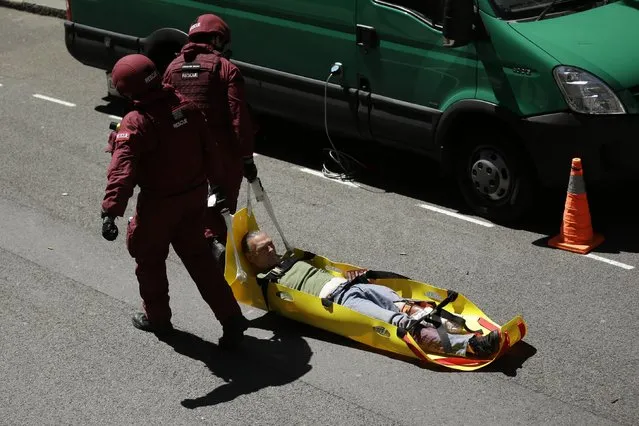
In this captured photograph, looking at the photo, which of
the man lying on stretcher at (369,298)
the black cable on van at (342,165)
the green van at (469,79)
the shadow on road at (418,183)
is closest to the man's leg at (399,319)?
the man lying on stretcher at (369,298)

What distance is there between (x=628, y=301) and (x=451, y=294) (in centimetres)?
126

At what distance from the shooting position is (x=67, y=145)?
10477 mm

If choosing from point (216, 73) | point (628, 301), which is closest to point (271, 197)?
point (216, 73)

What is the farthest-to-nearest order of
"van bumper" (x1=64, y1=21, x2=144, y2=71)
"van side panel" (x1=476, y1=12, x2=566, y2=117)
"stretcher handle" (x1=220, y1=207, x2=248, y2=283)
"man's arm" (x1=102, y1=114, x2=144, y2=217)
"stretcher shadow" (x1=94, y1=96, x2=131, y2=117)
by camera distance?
"stretcher shadow" (x1=94, y1=96, x2=131, y2=117) < "van bumper" (x1=64, y1=21, x2=144, y2=71) < "van side panel" (x1=476, y1=12, x2=566, y2=117) < "stretcher handle" (x1=220, y1=207, x2=248, y2=283) < "man's arm" (x1=102, y1=114, x2=144, y2=217)

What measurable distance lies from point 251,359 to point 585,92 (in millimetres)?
3031

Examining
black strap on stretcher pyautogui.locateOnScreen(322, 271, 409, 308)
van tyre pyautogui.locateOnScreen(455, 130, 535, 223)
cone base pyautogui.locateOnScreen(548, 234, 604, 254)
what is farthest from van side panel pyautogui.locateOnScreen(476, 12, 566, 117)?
black strap on stretcher pyautogui.locateOnScreen(322, 271, 409, 308)

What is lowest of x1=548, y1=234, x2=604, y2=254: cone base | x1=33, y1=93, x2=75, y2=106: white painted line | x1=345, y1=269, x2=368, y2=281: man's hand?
x1=33, y1=93, x2=75, y2=106: white painted line

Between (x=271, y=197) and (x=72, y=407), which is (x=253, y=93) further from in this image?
(x=72, y=407)

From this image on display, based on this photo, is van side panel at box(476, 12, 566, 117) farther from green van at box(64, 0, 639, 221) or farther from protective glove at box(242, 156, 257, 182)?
protective glove at box(242, 156, 257, 182)

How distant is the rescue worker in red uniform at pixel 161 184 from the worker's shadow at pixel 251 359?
0.42ft

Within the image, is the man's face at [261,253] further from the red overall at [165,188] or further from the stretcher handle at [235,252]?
the red overall at [165,188]

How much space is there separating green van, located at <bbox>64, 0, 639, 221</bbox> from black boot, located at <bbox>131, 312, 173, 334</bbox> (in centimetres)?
283

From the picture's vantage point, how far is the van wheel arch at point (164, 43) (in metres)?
10.2

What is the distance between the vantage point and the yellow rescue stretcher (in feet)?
20.7
